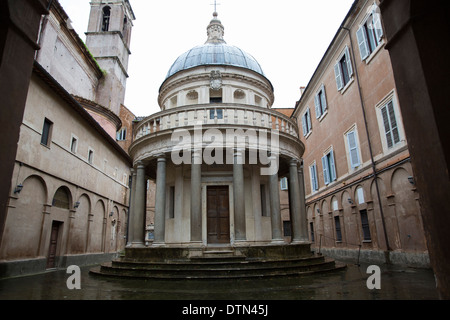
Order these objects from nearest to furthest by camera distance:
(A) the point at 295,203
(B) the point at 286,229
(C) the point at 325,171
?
(A) the point at 295,203
(C) the point at 325,171
(B) the point at 286,229

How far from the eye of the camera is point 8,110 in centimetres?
392

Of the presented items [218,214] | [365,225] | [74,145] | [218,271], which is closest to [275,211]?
[218,214]

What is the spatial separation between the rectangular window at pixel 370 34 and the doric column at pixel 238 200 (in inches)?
365

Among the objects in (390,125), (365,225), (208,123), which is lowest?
(365,225)

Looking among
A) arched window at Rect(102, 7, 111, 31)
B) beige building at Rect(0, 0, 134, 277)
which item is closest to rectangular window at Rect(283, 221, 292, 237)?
beige building at Rect(0, 0, 134, 277)

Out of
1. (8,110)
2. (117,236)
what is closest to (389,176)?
(8,110)

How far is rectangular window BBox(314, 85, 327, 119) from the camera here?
21594mm

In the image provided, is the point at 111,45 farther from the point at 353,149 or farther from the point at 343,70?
the point at 353,149

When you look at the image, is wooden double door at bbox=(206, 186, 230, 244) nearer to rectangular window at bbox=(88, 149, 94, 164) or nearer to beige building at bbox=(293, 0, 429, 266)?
beige building at bbox=(293, 0, 429, 266)

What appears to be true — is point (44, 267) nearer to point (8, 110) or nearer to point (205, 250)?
point (205, 250)

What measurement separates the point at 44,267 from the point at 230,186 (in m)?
9.49

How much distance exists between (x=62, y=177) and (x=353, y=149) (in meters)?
16.6

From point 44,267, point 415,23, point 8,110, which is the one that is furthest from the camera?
point 44,267

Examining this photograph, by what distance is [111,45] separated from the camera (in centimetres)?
3584
